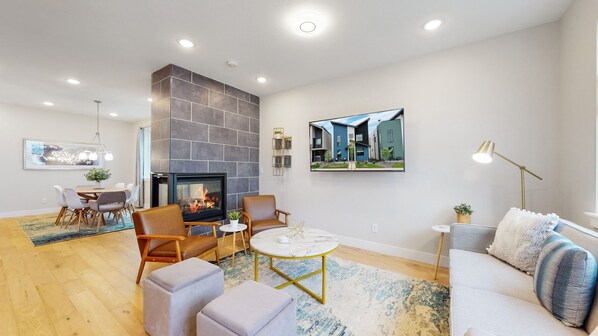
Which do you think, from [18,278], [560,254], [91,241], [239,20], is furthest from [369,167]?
[91,241]

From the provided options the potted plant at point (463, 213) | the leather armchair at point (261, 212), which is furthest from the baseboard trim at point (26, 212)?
the potted plant at point (463, 213)

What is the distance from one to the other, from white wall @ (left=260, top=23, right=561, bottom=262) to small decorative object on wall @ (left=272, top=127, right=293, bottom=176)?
0.31 m

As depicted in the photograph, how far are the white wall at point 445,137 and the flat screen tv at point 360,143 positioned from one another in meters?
0.22

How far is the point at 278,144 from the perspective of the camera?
4168mm

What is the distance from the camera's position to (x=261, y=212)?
11.6 ft

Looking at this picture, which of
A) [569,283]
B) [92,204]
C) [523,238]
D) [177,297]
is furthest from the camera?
[92,204]

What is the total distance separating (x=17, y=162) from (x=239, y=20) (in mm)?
6873

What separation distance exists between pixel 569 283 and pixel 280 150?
3.64 metres

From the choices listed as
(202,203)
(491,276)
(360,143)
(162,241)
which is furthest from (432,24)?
(202,203)

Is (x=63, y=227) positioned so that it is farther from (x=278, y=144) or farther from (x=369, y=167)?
(x=369, y=167)

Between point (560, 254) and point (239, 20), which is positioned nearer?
point (560, 254)

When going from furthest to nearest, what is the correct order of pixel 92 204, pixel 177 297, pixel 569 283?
→ pixel 92 204 < pixel 177 297 < pixel 569 283

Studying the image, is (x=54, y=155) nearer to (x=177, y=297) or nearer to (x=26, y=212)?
(x=26, y=212)

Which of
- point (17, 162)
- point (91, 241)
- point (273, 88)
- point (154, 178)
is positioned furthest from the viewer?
point (17, 162)
